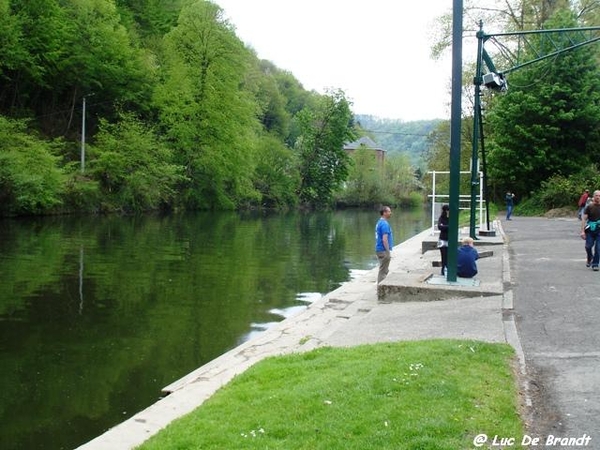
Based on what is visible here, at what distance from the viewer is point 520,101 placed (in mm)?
40438

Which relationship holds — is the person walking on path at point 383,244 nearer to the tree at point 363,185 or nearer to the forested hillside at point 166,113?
the forested hillside at point 166,113

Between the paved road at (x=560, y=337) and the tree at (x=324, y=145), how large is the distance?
69979 mm

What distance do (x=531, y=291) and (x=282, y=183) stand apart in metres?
69.6

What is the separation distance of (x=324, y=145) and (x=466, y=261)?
250 feet

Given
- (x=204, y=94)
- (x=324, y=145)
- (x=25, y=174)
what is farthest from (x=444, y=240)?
(x=324, y=145)

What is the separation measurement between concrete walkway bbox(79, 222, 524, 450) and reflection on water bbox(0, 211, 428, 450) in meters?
0.92

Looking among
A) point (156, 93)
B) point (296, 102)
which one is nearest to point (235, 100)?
point (156, 93)

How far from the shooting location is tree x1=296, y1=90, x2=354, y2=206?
8750 cm

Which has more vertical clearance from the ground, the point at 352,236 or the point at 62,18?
the point at 62,18

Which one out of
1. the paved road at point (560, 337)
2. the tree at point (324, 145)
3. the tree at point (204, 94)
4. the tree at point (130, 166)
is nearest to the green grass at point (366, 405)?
the paved road at point (560, 337)

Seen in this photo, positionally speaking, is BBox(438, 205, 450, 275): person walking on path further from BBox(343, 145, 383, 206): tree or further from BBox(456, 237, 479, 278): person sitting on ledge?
BBox(343, 145, 383, 206): tree

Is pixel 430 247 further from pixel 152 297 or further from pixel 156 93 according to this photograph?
pixel 156 93

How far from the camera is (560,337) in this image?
8.88 m

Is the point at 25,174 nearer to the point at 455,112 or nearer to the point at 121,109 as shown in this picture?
the point at 121,109
